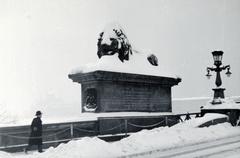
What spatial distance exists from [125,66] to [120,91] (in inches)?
62.8

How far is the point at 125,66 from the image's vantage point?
63.9 ft

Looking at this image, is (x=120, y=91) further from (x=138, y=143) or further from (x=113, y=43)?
(x=138, y=143)

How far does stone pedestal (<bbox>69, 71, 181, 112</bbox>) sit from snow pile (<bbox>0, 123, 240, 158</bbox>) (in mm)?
3258

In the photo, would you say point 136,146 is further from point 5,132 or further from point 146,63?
point 146,63

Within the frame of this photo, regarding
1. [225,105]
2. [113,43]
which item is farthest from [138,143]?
[225,105]

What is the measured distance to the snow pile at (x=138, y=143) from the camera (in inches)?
445

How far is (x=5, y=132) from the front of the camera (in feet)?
44.7

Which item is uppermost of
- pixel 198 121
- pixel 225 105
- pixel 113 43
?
pixel 113 43

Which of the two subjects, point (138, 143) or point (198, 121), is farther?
point (198, 121)

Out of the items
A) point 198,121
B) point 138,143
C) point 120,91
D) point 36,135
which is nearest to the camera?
point 138,143

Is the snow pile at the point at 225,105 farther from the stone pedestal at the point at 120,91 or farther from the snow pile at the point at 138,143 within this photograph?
the stone pedestal at the point at 120,91

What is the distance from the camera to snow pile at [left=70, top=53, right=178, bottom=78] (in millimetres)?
17938

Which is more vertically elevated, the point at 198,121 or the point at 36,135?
the point at 198,121

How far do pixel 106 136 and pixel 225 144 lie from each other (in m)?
5.62
